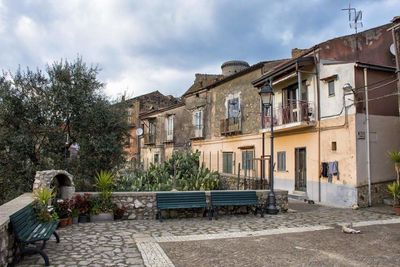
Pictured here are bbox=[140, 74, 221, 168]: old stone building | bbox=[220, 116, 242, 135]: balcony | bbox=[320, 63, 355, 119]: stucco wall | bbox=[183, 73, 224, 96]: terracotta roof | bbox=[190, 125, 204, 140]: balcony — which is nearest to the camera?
bbox=[320, 63, 355, 119]: stucco wall

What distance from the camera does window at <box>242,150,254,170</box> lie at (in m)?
20.8

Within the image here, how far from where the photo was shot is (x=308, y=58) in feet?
50.5

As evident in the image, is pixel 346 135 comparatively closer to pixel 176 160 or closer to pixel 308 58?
pixel 308 58

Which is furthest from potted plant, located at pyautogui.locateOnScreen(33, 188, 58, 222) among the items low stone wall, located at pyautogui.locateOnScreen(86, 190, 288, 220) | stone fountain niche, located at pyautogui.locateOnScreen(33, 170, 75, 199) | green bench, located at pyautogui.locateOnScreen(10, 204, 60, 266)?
low stone wall, located at pyautogui.locateOnScreen(86, 190, 288, 220)

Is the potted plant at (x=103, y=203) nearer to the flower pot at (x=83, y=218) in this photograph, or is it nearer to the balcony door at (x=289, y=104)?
the flower pot at (x=83, y=218)

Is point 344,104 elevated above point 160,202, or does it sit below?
above

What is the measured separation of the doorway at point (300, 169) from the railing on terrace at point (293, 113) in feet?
4.74

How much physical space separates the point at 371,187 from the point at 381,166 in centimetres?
100

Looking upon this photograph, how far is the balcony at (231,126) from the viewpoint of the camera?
2221 cm

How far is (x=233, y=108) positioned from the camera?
2283 centimetres

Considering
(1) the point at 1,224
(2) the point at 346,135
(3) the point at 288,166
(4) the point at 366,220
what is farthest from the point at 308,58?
(1) the point at 1,224

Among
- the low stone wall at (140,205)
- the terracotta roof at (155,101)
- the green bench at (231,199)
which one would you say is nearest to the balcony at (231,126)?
the green bench at (231,199)

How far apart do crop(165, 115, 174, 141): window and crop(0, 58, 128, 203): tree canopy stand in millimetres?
18991

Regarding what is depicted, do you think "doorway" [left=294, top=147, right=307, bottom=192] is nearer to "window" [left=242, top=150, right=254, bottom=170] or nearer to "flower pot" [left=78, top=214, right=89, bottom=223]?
"window" [left=242, top=150, right=254, bottom=170]
